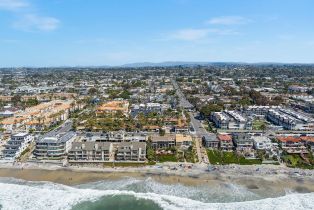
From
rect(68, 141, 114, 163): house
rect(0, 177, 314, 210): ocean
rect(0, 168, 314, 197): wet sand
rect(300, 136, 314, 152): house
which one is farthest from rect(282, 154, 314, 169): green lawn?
rect(68, 141, 114, 163): house

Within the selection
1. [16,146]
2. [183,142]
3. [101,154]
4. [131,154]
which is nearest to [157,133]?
[183,142]

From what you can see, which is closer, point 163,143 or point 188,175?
point 188,175

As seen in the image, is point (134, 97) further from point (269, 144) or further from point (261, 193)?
point (261, 193)

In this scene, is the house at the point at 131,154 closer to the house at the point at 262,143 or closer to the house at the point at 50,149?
the house at the point at 50,149

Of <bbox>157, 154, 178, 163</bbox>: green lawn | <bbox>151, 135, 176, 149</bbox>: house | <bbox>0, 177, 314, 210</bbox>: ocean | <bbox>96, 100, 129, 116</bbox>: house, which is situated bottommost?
<bbox>0, 177, 314, 210</bbox>: ocean

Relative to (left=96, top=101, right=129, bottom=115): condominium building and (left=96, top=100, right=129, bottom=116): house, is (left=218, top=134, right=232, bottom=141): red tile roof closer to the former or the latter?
(left=96, top=100, right=129, bottom=116): house

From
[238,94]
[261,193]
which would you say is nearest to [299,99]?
[238,94]

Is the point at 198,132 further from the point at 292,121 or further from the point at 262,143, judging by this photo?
the point at 292,121
